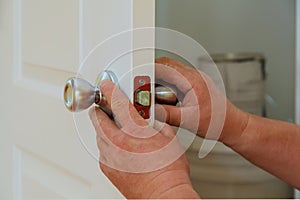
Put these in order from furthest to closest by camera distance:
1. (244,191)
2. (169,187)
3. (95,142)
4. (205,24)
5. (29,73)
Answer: (205,24)
(244,191)
(29,73)
(95,142)
(169,187)

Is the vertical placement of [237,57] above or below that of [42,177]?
above

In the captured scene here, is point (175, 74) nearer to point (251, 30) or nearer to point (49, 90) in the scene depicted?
point (49, 90)

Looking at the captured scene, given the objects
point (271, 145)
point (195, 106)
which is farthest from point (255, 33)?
point (195, 106)

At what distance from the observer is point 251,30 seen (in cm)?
184

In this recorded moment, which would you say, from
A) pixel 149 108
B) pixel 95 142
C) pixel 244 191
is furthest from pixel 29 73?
pixel 244 191

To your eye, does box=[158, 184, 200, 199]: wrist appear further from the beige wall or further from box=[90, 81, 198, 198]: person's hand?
the beige wall

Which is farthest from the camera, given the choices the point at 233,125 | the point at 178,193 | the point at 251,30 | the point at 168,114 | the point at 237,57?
the point at 251,30

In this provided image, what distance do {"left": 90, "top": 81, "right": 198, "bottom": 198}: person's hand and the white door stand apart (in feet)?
0.24

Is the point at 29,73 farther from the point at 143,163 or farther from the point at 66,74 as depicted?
the point at 143,163

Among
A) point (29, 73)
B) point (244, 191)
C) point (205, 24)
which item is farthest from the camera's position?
point (205, 24)

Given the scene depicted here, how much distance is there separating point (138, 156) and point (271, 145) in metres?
0.38

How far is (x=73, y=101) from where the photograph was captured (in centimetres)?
71

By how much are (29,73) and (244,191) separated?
882 mm

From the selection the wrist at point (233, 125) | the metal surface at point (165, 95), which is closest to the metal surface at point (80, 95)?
the metal surface at point (165, 95)
